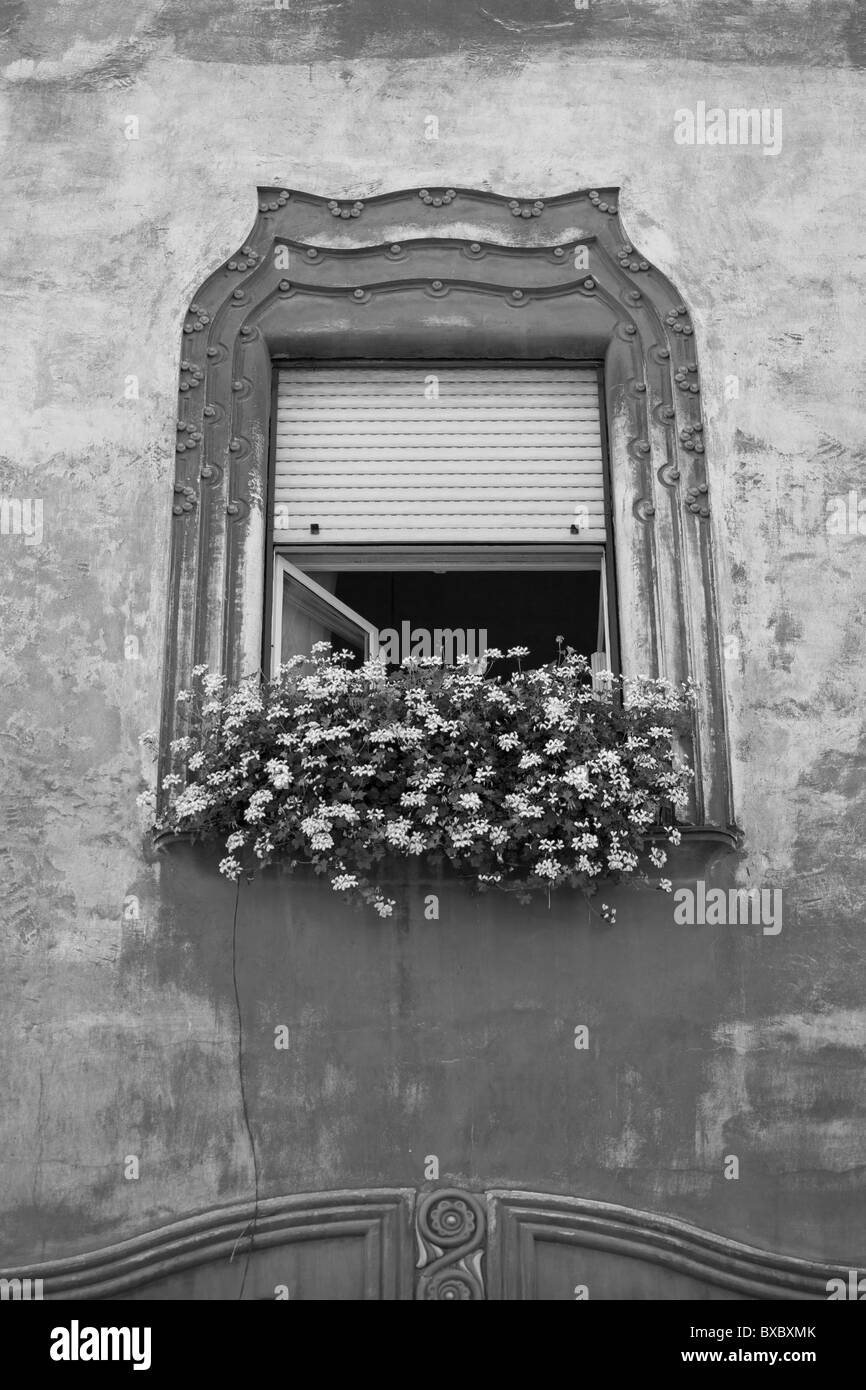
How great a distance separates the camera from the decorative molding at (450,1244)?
5395 millimetres

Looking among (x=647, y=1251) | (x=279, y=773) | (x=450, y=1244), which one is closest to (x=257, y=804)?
(x=279, y=773)

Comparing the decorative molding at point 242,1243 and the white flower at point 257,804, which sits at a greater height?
the white flower at point 257,804

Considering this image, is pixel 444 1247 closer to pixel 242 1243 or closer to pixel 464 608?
pixel 242 1243

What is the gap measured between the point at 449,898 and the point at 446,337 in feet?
8.44

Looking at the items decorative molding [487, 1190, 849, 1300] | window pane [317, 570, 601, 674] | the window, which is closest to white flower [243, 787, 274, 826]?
the window

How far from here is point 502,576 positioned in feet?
22.6

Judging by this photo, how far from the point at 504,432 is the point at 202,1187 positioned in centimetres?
345

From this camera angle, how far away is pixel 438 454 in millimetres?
6715

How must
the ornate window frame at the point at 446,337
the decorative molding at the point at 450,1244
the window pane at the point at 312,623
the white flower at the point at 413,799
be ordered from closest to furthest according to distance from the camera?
the decorative molding at the point at 450,1244 → the white flower at the point at 413,799 → the ornate window frame at the point at 446,337 → the window pane at the point at 312,623

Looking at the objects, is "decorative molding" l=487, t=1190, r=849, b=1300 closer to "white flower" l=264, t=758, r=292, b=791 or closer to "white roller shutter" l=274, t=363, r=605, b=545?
"white flower" l=264, t=758, r=292, b=791

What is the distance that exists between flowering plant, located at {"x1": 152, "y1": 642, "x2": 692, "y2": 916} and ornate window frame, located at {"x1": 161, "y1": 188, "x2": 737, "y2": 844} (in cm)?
59

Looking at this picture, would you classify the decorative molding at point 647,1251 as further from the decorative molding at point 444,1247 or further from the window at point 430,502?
the window at point 430,502

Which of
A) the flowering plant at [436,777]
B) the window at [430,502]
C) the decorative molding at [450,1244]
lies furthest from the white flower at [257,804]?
the decorative molding at [450,1244]

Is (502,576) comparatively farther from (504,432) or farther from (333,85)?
(333,85)
